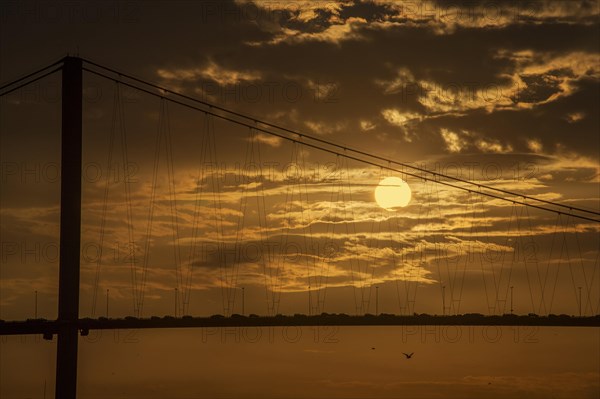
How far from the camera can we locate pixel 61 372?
208 ft

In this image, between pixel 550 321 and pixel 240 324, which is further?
pixel 550 321

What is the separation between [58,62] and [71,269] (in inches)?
525

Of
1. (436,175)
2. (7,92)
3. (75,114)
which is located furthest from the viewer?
(436,175)

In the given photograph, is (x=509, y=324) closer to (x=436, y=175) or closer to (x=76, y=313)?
(x=436, y=175)

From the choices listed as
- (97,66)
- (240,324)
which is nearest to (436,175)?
(240,324)

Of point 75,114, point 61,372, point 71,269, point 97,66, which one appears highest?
point 97,66

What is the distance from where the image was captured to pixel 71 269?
2581 inches

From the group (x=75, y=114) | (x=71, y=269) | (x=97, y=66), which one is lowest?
(x=71, y=269)

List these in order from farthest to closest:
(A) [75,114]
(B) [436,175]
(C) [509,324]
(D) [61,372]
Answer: (B) [436,175], (C) [509,324], (A) [75,114], (D) [61,372]

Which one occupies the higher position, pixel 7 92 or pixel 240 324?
pixel 7 92

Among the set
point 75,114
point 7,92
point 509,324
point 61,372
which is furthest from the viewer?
point 509,324

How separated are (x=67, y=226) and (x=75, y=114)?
6934mm

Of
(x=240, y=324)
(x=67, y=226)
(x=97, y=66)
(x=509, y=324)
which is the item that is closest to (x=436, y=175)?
(x=509, y=324)

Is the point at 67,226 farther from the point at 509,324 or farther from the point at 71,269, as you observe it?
the point at 509,324
